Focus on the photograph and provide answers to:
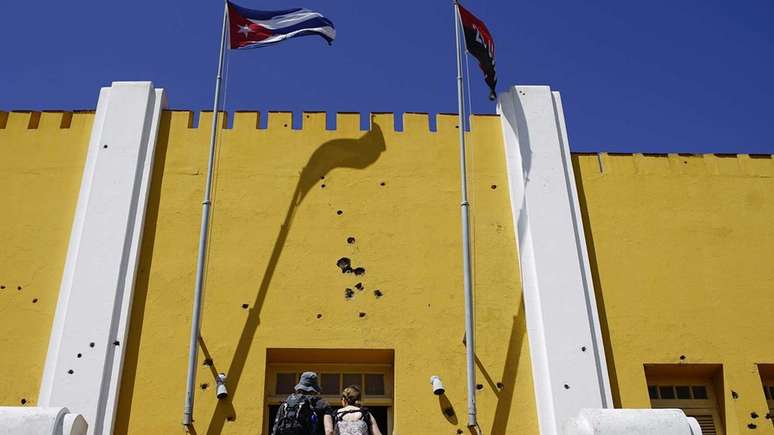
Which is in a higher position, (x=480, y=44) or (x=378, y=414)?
(x=480, y=44)

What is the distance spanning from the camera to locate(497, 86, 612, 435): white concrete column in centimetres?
1029

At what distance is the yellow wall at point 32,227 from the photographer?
406 inches

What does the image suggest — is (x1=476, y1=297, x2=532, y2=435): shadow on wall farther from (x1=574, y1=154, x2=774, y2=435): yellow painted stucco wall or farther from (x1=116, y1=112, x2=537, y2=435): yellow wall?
(x1=574, y1=154, x2=774, y2=435): yellow painted stucco wall

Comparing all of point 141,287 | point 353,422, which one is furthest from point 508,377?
point 141,287

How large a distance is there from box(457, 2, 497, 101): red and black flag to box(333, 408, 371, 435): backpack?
5.46m

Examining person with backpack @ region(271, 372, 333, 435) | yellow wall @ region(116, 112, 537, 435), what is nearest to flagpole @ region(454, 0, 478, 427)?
yellow wall @ region(116, 112, 537, 435)

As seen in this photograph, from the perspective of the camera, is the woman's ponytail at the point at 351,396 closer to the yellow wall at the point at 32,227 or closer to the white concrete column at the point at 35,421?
the white concrete column at the point at 35,421

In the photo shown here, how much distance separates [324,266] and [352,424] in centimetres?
281

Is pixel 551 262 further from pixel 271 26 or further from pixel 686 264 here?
pixel 271 26

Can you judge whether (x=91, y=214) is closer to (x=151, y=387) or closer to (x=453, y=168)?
(x=151, y=387)

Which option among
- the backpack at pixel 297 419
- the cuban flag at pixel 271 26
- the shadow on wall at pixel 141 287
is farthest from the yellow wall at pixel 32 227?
the backpack at pixel 297 419

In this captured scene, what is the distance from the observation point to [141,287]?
10820mm

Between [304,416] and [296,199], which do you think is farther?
[296,199]

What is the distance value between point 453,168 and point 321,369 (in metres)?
3.02
